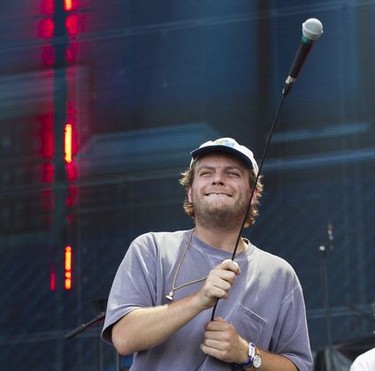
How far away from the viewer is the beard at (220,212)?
314 centimetres

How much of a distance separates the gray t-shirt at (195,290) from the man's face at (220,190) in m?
0.09

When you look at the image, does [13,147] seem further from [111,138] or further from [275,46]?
[275,46]

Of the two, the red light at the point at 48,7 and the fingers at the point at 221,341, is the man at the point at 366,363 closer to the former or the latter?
the fingers at the point at 221,341

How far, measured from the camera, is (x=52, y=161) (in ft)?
19.1

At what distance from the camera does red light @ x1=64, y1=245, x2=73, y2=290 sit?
18.5 feet

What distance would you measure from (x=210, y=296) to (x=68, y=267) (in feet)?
9.48

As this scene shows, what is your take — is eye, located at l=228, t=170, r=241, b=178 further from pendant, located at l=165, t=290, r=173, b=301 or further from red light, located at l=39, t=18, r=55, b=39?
red light, located at l=39, t=18, r=55, b=39

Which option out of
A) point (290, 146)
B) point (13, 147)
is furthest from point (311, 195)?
point (13, 147)

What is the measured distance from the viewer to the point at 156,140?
5699 mm

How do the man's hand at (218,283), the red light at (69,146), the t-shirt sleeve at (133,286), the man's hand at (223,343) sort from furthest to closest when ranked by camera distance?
the red light at (69,146), the t-shirt sleeve at (133,286), the man's hand at (223,343), the man's hand at (218,283)

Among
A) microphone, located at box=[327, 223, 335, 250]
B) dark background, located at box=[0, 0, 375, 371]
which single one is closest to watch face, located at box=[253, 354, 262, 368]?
dark background, located at box=[0, 0, 375, 371]

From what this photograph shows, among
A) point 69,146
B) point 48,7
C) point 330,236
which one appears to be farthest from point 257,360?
point 48,7

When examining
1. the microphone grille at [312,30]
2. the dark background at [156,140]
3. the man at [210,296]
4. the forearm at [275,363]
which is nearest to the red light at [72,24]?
the dark background at [156,140]

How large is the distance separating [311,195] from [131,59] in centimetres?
120
